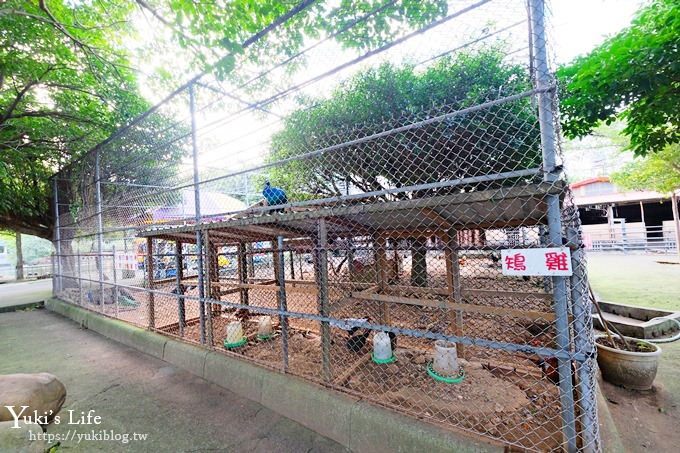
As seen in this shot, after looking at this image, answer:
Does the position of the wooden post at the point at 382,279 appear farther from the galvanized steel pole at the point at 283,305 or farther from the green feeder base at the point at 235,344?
the green feeder base at the point at 235,344

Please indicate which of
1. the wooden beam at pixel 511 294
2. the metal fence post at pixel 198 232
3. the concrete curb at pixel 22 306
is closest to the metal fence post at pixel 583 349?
the wooden beam at pixel 511 294

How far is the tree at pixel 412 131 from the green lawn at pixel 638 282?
4.42 metres

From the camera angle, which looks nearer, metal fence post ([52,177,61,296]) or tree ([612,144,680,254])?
metal fence post ([52,177,61,296])

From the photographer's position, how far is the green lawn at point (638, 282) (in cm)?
606

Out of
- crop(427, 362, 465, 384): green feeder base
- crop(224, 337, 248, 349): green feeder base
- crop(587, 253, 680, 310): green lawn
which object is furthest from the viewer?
crop(587, 253, 680, 310): green lawn

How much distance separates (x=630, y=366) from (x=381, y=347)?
2.53 metres

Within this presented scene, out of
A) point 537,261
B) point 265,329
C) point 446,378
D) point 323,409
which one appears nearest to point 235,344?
point 265,329

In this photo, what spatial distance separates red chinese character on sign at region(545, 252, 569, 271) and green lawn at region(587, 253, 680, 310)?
605 centimetres

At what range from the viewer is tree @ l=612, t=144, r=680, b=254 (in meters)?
9.56

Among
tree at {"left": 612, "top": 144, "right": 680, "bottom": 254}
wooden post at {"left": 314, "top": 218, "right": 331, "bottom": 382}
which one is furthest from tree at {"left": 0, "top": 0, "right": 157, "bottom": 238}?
tree at {"left": 612, "top": 144, "right": 680, "bottom": 254}

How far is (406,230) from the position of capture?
11.6 feet

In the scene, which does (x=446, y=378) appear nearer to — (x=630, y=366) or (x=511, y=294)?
(x=511, y=294)

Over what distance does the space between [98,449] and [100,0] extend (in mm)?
5929

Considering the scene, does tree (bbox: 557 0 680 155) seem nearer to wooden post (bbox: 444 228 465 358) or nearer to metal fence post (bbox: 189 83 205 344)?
wooden post (bbox: 444 228 465 358)
